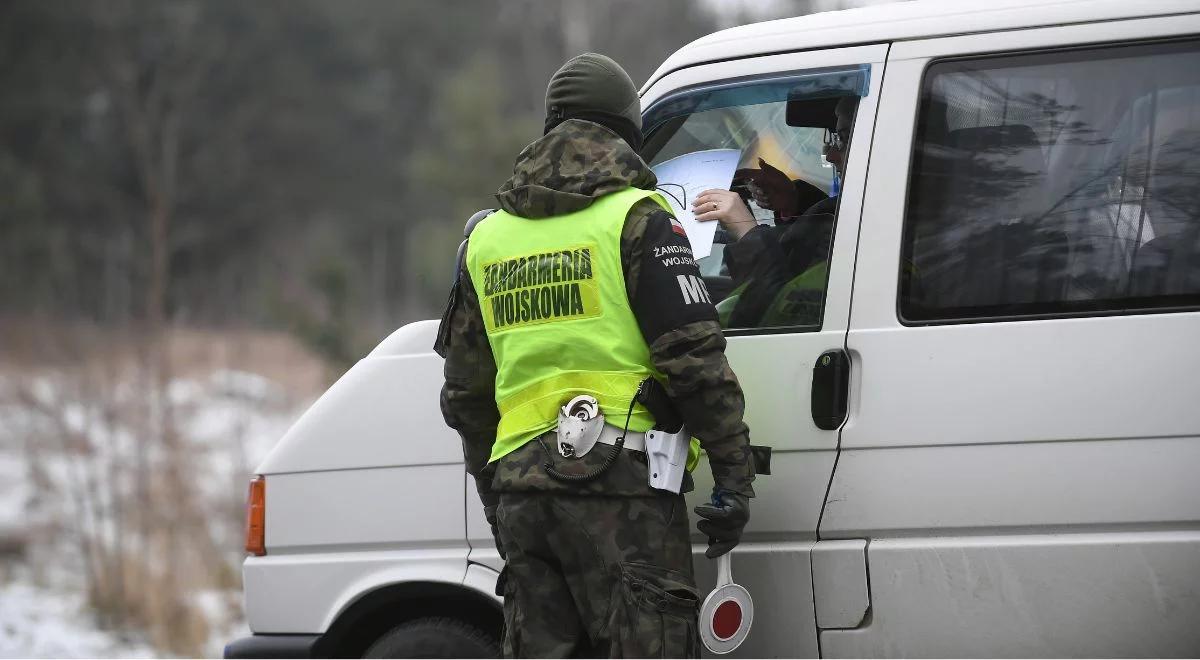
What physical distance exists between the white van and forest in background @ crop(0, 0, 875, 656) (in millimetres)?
5491

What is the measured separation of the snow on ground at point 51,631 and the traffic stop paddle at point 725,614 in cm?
503

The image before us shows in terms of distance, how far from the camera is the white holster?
309 centimetres

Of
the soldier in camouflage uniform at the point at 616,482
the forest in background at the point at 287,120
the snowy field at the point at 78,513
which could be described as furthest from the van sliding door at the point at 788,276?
the forest in background at the point at 287,120

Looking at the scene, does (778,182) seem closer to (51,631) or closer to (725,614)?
(725,614)

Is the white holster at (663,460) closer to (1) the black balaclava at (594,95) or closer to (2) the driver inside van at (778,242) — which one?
(2) the driver inside van at (778,242)

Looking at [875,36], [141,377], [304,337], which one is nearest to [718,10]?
[304,337]

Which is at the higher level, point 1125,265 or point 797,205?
point 797,205

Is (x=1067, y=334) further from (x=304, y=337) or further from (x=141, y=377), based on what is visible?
(x=304, y=337)

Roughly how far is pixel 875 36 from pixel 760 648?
65.2 inches

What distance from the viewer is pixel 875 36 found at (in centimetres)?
342

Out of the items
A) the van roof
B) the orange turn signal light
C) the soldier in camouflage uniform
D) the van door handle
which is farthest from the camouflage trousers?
the van roof

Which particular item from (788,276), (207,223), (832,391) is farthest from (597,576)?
(207,223)

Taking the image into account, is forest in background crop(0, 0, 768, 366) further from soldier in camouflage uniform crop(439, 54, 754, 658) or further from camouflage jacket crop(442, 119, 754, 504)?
soldier in camouflage uniform crop(439, 54, 754, 658)

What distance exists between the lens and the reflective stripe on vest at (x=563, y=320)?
3.11m
